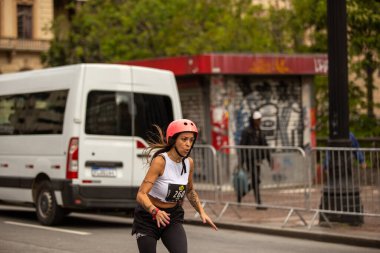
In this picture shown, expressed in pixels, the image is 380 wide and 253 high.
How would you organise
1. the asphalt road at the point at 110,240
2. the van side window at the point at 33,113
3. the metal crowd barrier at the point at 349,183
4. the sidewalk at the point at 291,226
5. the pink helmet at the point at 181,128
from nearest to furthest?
the pink helmet at the point at 181,128 → the asphalt road at the point at 110,240 → the sidewalk at the point at 291,226 → the metal crowd barrier at the point at 349,183 → the van side window at the point at 33,113

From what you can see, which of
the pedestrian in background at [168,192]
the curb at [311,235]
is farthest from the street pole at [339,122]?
the pedestrian in background at [168,192]

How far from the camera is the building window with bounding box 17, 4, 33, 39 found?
38719 mm

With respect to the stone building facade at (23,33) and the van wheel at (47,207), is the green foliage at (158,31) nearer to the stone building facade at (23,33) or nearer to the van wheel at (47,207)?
the stone building facade at (23,33)

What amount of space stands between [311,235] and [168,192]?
5.93 m

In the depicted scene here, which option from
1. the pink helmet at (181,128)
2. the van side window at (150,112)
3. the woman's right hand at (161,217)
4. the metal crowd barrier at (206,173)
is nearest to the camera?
the woman's right hand at (161,217)

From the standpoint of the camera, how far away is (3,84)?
14.8 metres

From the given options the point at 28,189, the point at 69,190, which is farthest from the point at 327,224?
the point at 28,189

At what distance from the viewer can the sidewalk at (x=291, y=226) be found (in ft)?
38.9

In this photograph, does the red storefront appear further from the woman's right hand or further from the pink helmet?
the woman's right hand

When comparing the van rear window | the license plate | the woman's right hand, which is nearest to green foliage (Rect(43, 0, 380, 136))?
the van rear window

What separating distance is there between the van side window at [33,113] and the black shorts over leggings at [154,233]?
663 cm

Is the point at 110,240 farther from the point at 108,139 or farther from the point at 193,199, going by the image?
the point at 193,199

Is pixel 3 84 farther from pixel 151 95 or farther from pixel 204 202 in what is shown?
pixel 204 202

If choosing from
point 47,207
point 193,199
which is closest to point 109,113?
point 47,207
